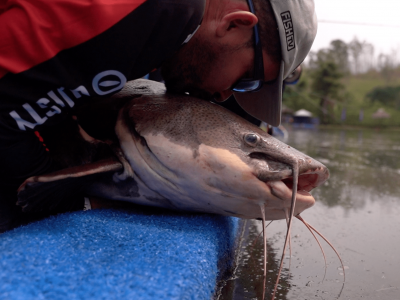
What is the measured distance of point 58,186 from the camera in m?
1.11

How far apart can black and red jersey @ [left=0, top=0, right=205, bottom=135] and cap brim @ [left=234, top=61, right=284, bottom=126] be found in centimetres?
54

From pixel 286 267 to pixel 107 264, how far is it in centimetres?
65

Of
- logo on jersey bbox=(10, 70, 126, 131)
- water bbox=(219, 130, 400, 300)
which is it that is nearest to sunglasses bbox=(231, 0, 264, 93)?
logo on jersey bbox=(10, 70, 126, 131)

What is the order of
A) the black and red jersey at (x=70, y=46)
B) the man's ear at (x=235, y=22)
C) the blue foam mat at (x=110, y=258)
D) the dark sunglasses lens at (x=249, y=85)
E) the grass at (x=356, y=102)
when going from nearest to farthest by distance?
the blue foam mat at (x=110, y=258)
the black and red jersey at (x=70, y=46)
the man's ear at (x=235, y=22)
the dark sunglasses lens at (x=249, y=85)
the grass at (x=356, y=102)

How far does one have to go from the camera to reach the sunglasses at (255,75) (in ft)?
4.03

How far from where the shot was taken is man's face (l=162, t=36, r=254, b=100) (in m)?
1.25

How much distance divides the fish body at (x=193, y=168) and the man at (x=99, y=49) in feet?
0.43

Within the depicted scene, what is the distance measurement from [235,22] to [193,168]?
0.47m

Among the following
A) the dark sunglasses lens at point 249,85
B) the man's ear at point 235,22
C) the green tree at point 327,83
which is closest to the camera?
the man's ear at point 235,22

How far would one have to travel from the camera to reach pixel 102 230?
3.21 ft

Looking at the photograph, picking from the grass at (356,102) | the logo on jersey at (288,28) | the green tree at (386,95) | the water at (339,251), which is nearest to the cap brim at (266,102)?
the logo on jersey at (288,28)

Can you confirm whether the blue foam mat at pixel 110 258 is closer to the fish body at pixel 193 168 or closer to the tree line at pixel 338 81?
the fish body at pixel 193 168

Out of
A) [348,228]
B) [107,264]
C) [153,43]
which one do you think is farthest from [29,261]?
[348,228]

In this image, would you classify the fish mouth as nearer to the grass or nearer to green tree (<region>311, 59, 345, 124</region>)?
the grass
